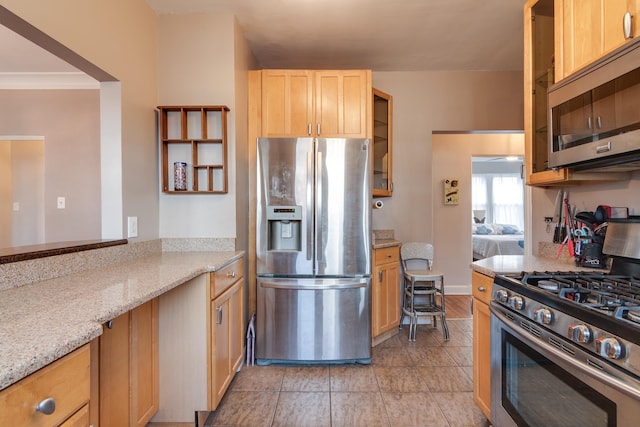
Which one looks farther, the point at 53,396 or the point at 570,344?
the point at 570,344

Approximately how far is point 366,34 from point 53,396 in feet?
9.55

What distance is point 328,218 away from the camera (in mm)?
2393

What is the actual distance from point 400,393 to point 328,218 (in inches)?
49.2

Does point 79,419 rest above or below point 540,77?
below

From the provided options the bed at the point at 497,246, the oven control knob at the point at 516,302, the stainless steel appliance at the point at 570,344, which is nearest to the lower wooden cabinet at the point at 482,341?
the stainless steel appliance at the point at 570,344

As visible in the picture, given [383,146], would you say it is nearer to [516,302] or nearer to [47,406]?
[516,302]

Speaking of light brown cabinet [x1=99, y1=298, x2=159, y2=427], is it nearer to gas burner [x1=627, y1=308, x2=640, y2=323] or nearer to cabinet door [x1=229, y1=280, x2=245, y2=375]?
cabinet door [x1=229, y1=280, x2=245, y2=375]

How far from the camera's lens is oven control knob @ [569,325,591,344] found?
38.4 inches

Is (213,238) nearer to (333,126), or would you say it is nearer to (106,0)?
(333,126)

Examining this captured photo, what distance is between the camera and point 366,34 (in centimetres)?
269

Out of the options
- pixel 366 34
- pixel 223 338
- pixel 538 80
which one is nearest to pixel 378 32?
pixel 366 34

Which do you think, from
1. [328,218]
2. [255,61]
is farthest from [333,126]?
[255,61]

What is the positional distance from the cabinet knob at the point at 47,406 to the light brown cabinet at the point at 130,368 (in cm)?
55

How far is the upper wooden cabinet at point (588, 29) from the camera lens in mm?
1333
